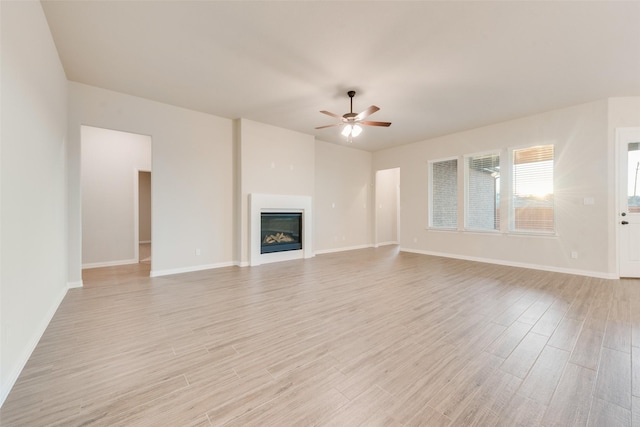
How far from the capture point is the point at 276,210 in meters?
5.79

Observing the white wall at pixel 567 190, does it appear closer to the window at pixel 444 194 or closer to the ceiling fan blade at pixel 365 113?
the window at pixel 444 194

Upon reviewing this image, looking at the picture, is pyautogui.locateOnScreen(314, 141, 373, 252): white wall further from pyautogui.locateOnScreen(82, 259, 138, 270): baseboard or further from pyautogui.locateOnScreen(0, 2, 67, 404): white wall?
pyautogui.locateOnScreen(0, 2, 67, 404): white wall

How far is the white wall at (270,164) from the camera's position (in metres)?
5.30

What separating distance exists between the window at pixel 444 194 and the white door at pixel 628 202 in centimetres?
262

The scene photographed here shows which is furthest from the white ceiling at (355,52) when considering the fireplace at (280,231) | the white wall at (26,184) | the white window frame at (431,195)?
the fireplace at (280,231)

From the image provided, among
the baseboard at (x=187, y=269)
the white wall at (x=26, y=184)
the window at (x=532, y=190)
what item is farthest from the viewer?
the window at (x=532, y=190)

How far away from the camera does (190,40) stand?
2.84m

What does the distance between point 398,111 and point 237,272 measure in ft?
13.9

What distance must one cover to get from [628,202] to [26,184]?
25.6ft

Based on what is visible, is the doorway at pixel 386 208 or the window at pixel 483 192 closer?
the window at pixel 483 192

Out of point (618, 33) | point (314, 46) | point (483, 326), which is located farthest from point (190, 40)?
point (618, 33)

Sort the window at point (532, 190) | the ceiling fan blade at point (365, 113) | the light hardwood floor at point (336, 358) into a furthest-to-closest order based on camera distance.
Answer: the window at point (532, 190) → the ceiling fan blade at point (365, 113) → the light hardwood floor at point (336, 358)

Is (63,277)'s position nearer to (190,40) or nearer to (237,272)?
(237,272)

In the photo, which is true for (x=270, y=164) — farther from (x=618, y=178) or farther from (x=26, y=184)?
(x=618, y=178)
